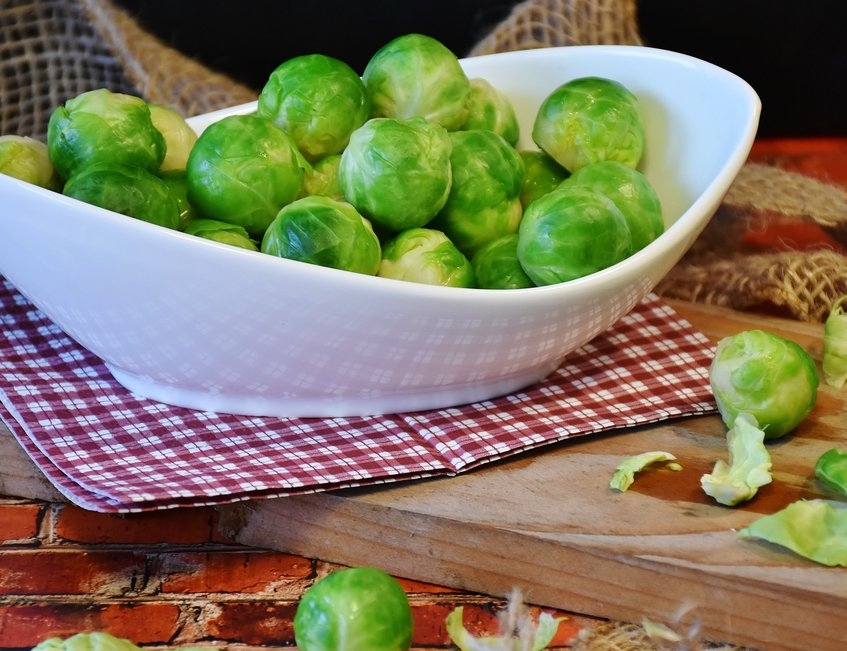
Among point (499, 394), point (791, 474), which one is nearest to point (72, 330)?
Answer: point (499, 394)

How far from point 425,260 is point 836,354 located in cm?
56

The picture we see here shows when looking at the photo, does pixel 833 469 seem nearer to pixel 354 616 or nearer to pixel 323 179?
pixel 354 616

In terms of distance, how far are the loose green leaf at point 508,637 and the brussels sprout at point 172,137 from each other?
71 cm

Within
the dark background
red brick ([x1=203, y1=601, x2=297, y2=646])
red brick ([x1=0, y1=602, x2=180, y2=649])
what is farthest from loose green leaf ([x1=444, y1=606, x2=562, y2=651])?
the dark background

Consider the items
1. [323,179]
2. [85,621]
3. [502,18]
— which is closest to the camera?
[85,621]

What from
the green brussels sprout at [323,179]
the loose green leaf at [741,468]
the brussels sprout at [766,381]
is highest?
the green brussels sprout at [323,179]

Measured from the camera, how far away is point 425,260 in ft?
4.05

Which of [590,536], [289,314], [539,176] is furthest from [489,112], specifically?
[590,536]

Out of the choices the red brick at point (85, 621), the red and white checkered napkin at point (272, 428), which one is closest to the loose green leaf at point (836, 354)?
the red and white checkered napkin at point (272, 428)

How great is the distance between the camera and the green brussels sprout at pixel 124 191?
1183 mm

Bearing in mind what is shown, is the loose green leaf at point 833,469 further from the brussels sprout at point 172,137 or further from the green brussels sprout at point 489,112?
the brussels sprout at point 172,137

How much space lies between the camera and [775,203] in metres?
1.99

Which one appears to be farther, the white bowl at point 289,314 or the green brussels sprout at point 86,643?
the white bowl at point 289,314

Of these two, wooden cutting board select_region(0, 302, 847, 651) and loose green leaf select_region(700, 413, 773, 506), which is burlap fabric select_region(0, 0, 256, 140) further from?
loose green leaf select_region(700, 413, 773, 506)
